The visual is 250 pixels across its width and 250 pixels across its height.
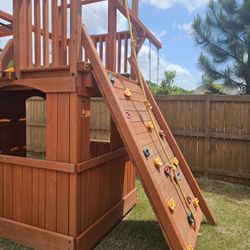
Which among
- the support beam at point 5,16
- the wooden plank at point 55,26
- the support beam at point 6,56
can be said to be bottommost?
the support beam at point 6,56

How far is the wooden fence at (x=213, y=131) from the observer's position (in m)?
5.38

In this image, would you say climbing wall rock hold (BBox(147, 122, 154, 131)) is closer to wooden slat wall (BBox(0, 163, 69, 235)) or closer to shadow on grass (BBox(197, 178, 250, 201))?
wooden slat wall (BBox(0, 163, 69, 235))

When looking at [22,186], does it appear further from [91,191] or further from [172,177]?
[172,177]

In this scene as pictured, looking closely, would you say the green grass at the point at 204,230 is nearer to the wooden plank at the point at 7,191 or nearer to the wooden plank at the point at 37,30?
the wooden plank at the point at 7,191

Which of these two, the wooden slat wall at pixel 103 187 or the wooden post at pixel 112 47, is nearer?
the wooden slat wall at pixel 103 187

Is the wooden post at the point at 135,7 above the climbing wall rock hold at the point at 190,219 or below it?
above

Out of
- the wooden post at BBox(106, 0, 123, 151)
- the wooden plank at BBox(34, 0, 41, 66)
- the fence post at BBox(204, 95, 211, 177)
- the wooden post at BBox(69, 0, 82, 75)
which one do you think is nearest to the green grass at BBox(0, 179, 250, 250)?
the wooden post at BBox(106, 0, 123, 151)

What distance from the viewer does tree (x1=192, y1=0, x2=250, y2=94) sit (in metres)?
6.46

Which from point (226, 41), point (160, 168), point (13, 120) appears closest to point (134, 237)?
point (160, 168)

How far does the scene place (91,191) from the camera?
294 cm

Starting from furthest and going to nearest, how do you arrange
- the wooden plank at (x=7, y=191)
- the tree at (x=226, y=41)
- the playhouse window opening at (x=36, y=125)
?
1. the playhouse window opening at (x=36, y=125)
2. the tree at (x=226, y=41)
3. the wooden plank at (x=7, y=191)

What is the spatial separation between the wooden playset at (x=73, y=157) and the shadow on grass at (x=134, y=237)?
118 millimetres

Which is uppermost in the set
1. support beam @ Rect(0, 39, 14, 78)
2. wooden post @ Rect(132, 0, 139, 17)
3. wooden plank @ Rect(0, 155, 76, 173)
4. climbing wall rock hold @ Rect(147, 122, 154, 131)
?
wooden post @ Rect(132, 0, 139, 17)

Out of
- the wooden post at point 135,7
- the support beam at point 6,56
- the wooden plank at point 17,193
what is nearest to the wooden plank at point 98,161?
the wooden plank at point 17,193
